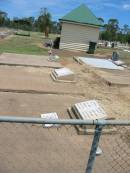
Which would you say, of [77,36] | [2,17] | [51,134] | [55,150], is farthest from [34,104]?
[2,17]

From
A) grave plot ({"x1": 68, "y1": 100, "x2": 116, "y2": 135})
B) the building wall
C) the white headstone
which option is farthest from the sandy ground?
the building wall

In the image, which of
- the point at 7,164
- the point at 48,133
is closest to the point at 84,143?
the point at 48,133

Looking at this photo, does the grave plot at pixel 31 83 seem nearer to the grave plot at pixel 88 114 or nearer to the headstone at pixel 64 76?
the headstone at pixel 64 76

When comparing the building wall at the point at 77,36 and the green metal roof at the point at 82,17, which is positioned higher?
the green metal roof at the point at 82,17

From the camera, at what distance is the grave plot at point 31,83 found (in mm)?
9305

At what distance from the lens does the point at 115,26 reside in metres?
66.5

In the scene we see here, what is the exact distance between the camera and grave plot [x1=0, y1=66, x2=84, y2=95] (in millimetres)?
9305

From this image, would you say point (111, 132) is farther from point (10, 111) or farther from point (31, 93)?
point (31, 93)

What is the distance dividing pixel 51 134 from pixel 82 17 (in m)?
18.5

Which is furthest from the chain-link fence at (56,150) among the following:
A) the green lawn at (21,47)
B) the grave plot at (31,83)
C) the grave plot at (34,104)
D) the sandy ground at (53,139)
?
the green lawn at (21,47)

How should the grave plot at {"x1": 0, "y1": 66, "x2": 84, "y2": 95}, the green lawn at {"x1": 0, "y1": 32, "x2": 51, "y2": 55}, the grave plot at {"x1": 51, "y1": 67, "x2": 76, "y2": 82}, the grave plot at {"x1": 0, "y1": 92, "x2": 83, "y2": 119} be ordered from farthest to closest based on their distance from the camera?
the green lawn at {"x1": 0, "y1": 32, "x2": 51, "y2": 55} → the grave plot at {"x1": 51, "y1": 67, "x2": 76, "y2": 82} → the grave plot at {"x1": 0, "y1": 66, "x2": 84, "y2": 95} → the grave plot at {"x1": 0, "y1": 92, "x2": 83, "y2": 119}

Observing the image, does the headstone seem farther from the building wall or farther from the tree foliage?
the tree foliage

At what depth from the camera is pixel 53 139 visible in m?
5.65

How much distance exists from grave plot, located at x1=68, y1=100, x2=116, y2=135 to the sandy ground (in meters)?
0.14
